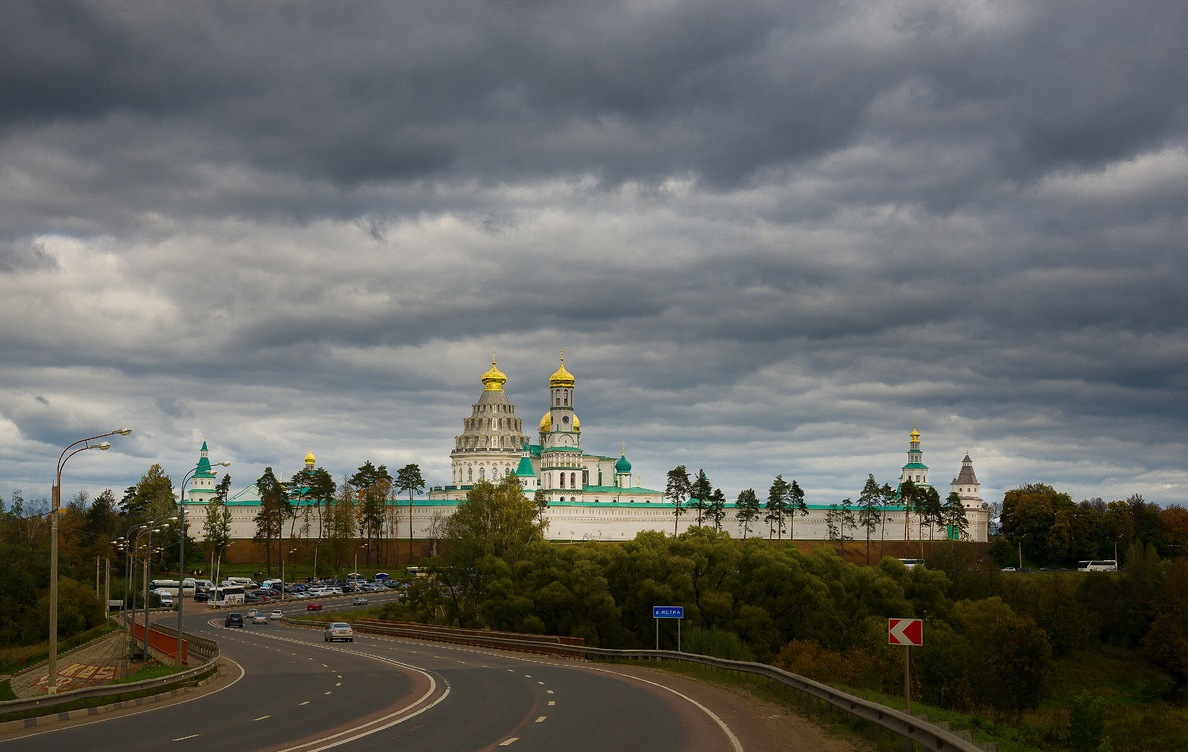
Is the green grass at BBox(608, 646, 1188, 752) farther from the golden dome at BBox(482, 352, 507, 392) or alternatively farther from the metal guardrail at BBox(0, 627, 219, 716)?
the golden dome at BBox(482, 352, 507, 392)

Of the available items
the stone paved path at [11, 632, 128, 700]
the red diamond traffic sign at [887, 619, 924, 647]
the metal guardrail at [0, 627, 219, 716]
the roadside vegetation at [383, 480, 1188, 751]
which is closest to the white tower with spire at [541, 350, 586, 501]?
the roadside vegetation at [383, 480, 1188, 751]

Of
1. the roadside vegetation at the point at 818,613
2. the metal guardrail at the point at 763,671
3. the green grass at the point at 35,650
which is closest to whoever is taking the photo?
the metal guardrail at the point at 763,671

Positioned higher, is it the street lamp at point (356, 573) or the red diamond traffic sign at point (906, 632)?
the red diamond traffic sign at point (906, 632)

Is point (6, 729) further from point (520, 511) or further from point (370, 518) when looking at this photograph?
point (370, 518)

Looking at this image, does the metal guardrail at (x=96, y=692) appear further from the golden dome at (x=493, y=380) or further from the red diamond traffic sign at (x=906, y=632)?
the golden dome at (x=493, y=380)

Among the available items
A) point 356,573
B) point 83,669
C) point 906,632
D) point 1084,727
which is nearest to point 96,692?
point 906,632

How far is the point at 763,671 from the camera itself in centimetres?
3581

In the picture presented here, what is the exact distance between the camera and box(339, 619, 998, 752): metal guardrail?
18.7m

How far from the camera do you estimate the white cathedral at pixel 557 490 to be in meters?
169

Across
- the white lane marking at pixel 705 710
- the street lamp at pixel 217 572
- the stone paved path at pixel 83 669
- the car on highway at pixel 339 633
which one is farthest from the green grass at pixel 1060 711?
the street lamp at pixel 217 572

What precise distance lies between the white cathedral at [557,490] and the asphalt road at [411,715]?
118m

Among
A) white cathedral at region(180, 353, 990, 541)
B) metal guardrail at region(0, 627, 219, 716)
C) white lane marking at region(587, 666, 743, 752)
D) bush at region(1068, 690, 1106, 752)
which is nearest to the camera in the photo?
white lane marking at region(587, 666, 743, 752)

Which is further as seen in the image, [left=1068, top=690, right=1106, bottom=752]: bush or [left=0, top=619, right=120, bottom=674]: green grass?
[left=0, top=619, right=120, bottom=674]: green grass

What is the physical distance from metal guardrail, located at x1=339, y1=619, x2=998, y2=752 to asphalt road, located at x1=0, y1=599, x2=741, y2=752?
2.86m
